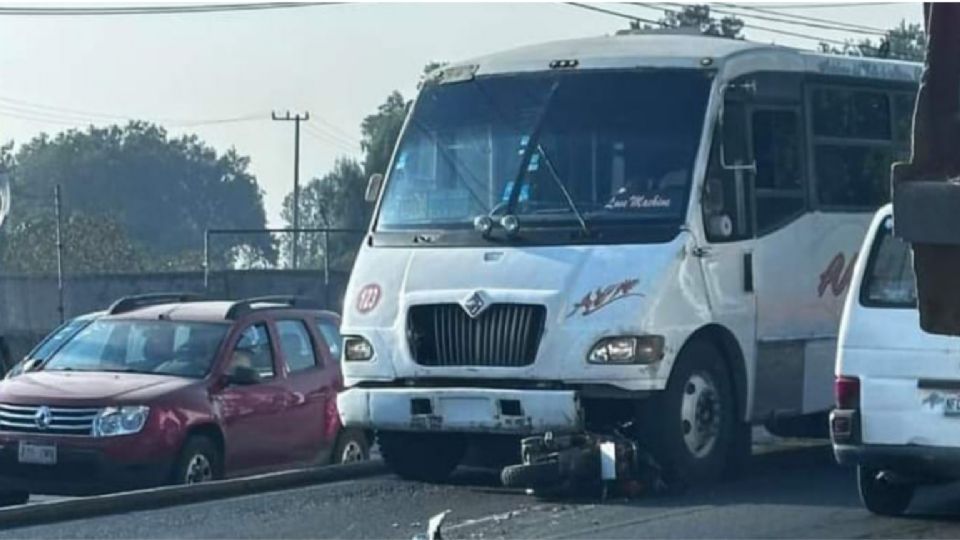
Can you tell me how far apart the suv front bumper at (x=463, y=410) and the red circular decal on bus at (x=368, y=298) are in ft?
1.79

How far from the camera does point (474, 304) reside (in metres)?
12.3

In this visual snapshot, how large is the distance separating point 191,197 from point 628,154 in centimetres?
6371

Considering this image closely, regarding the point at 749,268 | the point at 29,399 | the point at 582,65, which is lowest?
the point at 29,399

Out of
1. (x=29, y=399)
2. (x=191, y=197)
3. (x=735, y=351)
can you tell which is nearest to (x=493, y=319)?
(x=735, y=351)

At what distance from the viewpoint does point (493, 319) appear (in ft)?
40.2

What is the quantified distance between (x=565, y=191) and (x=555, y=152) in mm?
339

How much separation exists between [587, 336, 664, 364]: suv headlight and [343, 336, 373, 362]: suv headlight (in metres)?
1.62

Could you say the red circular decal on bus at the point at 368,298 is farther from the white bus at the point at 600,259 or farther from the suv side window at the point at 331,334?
the suv side window at the point at 331,334

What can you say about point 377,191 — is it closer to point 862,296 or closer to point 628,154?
point 628,154

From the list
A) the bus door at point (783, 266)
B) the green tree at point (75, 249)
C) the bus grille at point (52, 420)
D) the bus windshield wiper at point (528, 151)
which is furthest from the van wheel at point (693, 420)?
the green tree at point (75, 249)

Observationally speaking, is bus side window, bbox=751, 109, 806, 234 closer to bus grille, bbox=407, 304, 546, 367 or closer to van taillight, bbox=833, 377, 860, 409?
bus grille, bbox=407, 304, 546, 367

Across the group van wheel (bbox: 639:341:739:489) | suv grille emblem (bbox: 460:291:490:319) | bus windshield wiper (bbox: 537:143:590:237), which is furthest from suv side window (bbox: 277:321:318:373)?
van wheel (bbox: 639:341:739:489)

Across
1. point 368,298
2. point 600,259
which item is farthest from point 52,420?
point 600,259

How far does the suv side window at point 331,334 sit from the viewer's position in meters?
16.1
